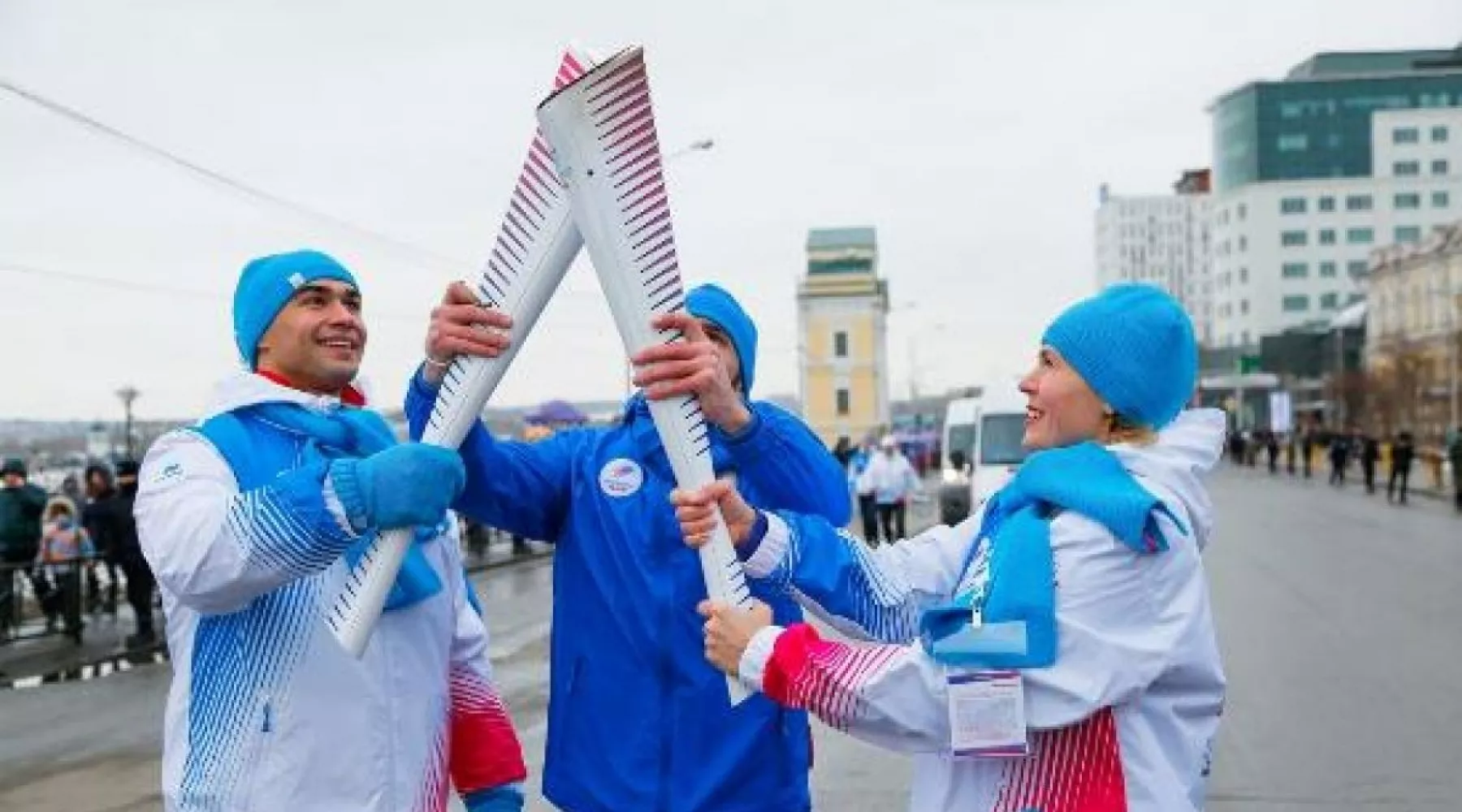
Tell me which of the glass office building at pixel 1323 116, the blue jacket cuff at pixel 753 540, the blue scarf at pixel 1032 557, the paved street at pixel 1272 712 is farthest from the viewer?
the glass office building at pixel 1323 116

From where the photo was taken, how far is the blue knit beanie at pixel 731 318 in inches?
129

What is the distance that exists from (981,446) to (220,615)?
62.5 ft

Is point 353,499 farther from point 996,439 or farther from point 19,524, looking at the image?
point 996,439

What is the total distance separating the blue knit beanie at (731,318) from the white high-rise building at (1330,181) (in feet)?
405

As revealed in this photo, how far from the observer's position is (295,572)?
2605 millimetres

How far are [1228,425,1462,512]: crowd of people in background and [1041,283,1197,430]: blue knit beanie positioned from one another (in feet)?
99.0

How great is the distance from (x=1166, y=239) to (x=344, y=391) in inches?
6693

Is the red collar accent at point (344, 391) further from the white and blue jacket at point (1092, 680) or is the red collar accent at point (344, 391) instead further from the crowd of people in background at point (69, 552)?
the crowd of people in background at point (69, 552)

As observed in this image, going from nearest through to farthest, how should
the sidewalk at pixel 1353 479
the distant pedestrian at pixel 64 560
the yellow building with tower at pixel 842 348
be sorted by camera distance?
the distant pedestrian at pixel 64 560, the sidewalk at pixel 1353 479, the yellow building with tower at pixel 842 348

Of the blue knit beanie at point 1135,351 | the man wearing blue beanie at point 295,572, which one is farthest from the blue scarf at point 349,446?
the blue knit beanie at point 1135,351

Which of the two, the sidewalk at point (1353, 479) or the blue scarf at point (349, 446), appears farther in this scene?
the sidewalk at point (1353, 479)

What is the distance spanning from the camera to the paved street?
22.6 ft

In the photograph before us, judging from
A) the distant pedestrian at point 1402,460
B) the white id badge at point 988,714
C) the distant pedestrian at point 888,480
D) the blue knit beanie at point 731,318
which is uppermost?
the blue knit beanie at point 731,318

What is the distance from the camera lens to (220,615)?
9.19 ft
